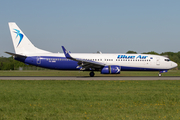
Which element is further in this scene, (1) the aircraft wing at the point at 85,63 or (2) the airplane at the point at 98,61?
(2) the airplane at the point at 98,61

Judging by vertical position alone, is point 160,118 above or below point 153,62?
below

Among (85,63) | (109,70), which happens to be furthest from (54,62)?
(109,70)

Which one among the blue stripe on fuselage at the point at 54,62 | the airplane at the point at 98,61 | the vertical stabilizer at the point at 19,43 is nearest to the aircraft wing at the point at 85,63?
the airplane at the point at 98,61

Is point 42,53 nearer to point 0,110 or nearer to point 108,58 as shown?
point 108,58

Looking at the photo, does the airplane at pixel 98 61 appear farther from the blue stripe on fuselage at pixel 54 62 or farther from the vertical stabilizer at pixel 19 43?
the vertical stabilizer at pixel 19 43

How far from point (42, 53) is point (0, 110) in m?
26.3

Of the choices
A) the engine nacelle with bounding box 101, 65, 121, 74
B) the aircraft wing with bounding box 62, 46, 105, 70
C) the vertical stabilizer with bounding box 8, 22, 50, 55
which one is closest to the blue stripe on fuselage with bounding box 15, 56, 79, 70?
the aircraft wing with bounding box 62, 46, 105, 70

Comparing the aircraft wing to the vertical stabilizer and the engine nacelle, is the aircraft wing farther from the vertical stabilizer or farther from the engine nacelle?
the vertical stabilizer

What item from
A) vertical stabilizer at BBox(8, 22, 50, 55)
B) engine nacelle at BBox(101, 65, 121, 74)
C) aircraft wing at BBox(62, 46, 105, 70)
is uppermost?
vertical stabilizer at BBox(8, 22, 50, 55)

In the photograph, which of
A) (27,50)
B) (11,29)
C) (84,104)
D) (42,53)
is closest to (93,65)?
(42,53)

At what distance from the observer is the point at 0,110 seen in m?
10.4

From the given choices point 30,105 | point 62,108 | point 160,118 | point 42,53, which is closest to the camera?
point 160,118

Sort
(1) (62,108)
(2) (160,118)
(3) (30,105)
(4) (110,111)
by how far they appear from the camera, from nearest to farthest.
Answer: (2) (160,118) < (4) (110,111) < (1) (62,108) < (3) (30,105)

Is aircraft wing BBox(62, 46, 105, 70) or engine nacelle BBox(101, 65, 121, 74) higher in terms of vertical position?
aircraft wing BBox(62, 46, 105, 70)
